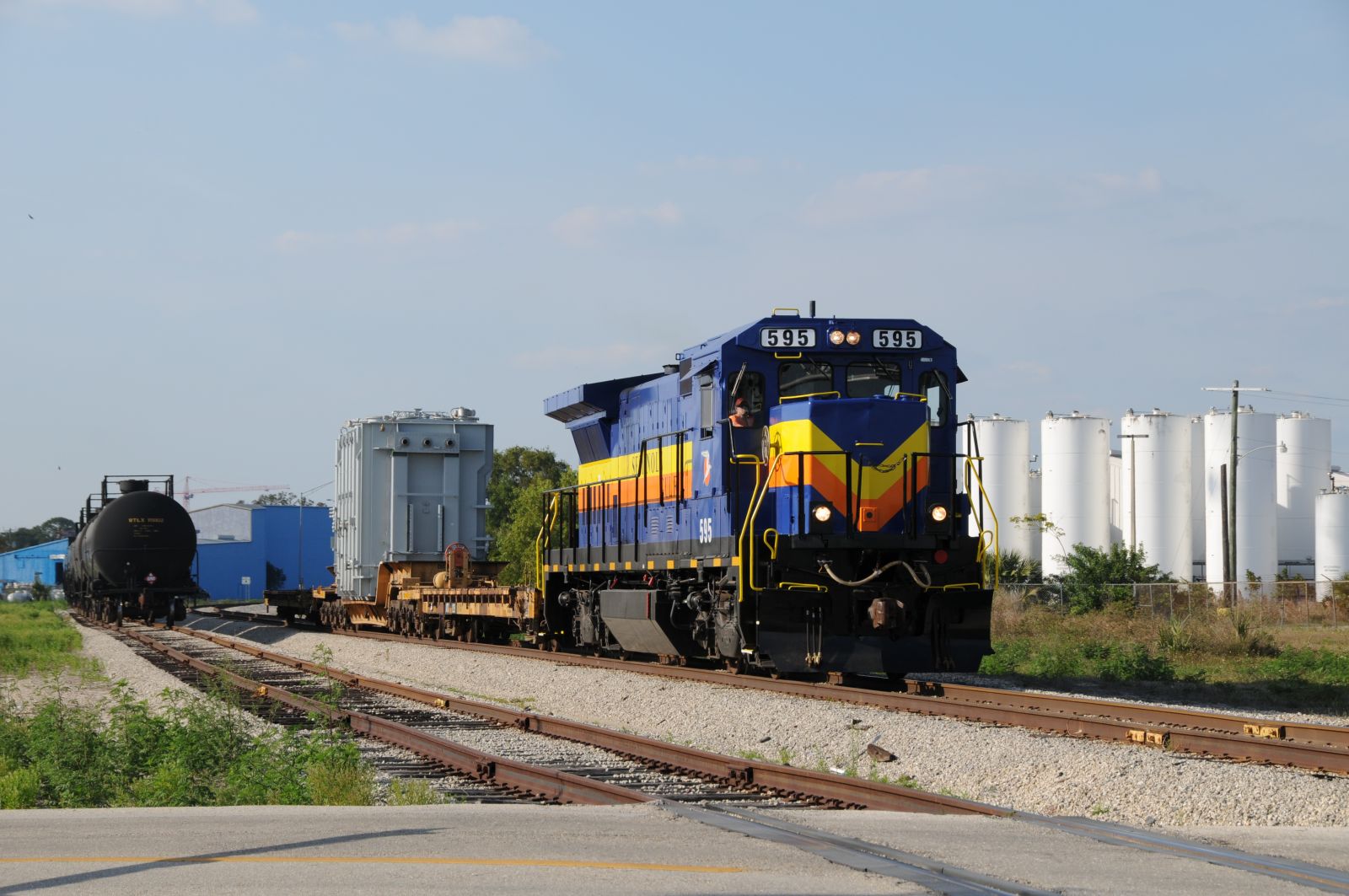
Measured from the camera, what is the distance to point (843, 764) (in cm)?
1010

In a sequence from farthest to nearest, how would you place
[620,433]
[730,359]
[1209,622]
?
1. [1209,622]
2. [620,433]
3. [730,359]

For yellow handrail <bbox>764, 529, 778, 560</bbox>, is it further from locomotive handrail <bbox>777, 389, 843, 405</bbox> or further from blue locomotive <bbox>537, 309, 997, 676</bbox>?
locomotive handrail <bbox>777, 389, 843, 405</bbox>

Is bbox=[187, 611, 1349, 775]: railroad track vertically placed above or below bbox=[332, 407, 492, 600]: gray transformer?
Result: below

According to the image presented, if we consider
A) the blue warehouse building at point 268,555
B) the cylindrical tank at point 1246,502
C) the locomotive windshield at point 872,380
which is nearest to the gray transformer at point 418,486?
the locomotive windshield at point 872,380

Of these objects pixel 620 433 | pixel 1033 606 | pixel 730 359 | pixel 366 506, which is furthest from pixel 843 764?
pixel 1033 606

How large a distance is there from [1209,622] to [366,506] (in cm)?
1634

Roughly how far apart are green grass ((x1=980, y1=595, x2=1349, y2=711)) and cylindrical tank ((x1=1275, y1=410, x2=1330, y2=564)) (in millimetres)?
30441

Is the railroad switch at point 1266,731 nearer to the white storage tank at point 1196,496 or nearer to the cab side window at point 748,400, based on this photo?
the cab side window at point 748,400

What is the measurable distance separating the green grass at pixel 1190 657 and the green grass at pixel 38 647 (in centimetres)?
1422

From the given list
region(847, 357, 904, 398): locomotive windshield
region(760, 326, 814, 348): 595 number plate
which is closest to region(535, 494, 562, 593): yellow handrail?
region(760, 326, 814, 348): 595 number plate

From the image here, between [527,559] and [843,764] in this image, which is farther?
[527,559]

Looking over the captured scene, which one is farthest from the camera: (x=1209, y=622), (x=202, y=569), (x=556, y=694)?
(x=202, y=569)

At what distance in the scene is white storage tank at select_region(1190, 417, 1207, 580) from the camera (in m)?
55.9

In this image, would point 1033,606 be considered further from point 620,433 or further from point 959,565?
point 959,565
